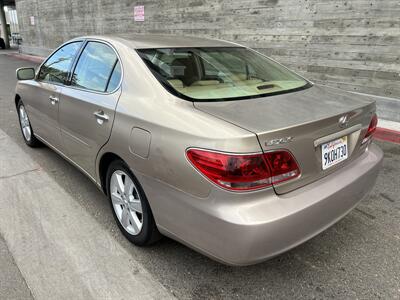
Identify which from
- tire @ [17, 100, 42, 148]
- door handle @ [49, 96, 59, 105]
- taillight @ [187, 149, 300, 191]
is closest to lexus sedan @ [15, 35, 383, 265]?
taillight @ [187, 149, 300, 191]

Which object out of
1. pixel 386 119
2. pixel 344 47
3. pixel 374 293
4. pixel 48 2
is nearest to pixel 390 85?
pixel 386 119

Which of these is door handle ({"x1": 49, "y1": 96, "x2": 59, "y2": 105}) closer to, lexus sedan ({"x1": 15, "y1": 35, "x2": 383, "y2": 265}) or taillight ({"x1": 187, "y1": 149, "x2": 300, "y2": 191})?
lexus sedan ({"x1": 15, "y1": 35, "x2": 383, "y2": 265})

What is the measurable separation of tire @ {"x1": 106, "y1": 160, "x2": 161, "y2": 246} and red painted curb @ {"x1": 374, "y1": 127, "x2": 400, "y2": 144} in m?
4.10

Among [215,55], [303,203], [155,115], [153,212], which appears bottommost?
[153,212]

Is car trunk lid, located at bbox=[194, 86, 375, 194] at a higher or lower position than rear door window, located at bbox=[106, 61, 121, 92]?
lower

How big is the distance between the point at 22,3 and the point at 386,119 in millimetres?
21585

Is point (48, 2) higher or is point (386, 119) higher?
point (48, 2)

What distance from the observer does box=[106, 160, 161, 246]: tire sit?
243 centimetres

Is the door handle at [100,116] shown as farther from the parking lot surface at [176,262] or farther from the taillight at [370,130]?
the taillight at [370,130]

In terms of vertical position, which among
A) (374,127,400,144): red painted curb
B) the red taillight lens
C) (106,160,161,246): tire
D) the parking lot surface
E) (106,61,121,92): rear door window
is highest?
(106,61,121,92): rear door window

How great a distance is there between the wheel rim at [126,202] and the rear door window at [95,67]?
73cm

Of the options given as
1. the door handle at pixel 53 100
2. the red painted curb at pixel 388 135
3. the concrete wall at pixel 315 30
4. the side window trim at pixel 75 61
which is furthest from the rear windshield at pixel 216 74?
the concrete wall at pixel 315 30

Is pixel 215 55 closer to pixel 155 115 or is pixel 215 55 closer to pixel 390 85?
pixel 155 115

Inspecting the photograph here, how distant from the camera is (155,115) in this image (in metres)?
2.21
